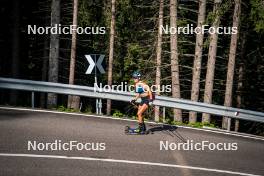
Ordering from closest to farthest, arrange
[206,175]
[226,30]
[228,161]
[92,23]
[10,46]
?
[206,175] → [228,161] → [226,30] → [92,23] → [10,46]

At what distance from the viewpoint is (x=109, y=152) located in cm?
926

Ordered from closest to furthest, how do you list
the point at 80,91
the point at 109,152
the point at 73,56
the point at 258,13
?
the point at 109,152
the point at 80,91
the point at 258,13
the point at 73,56

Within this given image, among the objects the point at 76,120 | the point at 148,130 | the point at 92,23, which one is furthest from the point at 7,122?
the point at 92,23

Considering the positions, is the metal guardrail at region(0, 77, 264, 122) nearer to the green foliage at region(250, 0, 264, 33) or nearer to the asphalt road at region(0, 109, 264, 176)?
Answer: the asphalt road at region(0, 109, 264, 176)

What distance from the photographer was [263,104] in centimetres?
3077

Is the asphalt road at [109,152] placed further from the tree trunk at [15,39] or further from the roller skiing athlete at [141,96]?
the tree trunk at [15,39]

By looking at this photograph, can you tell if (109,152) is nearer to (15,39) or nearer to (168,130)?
(168,130)

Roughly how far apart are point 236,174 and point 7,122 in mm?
6192

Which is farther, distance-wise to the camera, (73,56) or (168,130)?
(73,56)

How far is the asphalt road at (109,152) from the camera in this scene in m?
8.13

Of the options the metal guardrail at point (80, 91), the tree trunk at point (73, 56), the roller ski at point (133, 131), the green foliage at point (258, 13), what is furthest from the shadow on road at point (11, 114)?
the tree trunk at point (73, 56)

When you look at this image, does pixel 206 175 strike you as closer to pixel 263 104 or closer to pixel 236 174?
pixel 236 174

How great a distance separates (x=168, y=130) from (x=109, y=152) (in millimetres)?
3250

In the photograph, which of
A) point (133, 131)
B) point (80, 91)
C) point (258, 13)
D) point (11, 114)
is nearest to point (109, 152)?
point (133, 131)
